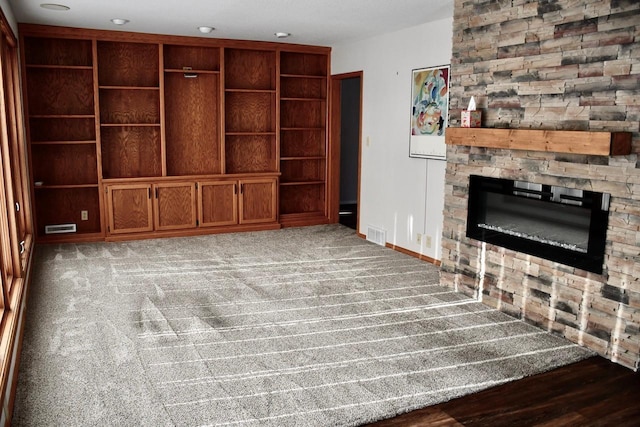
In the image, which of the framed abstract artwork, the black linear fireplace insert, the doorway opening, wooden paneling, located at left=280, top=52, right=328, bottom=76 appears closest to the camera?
the black linear fireplace insert

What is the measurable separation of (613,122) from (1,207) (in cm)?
383

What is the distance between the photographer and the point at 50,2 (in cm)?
460

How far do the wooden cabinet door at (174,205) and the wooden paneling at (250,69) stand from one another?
4.74 feet

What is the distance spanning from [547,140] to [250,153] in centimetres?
436

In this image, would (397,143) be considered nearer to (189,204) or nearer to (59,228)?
(189,204)

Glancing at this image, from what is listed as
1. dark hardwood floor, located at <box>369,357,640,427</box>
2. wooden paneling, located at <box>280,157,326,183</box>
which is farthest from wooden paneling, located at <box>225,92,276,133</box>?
dark hardwood floor, located at <box>369,357,640,427</box>

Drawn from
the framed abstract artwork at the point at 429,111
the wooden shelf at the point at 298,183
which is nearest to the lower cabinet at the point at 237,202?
the wooden shelf at the point at 298,183

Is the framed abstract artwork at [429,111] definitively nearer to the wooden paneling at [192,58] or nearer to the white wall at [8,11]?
the wooden paneling at [192,58]

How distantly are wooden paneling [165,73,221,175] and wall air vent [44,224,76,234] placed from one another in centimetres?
129

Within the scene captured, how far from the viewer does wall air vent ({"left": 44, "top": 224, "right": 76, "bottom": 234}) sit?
615 centimetres

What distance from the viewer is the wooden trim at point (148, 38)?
5.73 meters

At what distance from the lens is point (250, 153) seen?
7125mm

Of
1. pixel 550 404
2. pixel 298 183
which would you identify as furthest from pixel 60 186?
pixel 550 404

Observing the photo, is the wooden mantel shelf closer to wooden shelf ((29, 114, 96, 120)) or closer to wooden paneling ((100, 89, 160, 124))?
wooden paneling ((100, 89, 160, 124))
